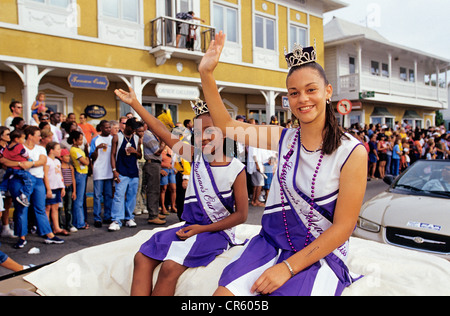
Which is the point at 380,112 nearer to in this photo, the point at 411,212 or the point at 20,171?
the point at 411,212

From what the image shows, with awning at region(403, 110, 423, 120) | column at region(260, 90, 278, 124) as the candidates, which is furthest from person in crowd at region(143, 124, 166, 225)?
awning at region(403, 110, 423, 120)

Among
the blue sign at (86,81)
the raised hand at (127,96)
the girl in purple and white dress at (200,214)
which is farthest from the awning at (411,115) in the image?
the raised hand at (127,96)

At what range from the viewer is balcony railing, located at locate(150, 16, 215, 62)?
538 inches

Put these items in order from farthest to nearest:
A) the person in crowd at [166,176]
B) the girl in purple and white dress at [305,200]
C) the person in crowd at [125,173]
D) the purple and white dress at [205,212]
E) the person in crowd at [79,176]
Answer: the person in crowd at [166,176] → the person in crowd at [125,173] → the person in crowd at [79,176] → the purple and white dress at [205,212] → the girl in purple and white dress at [305,200]

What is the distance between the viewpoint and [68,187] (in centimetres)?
665

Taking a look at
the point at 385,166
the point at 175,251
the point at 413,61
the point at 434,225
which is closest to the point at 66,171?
the point at 175,251

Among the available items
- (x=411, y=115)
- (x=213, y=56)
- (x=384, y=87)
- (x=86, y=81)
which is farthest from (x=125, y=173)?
(x=411, y=115)

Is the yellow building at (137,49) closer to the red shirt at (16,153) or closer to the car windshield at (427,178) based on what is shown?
the red shirt at (16,153)

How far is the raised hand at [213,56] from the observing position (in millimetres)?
2092

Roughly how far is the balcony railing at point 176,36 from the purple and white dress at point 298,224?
12.2 metres

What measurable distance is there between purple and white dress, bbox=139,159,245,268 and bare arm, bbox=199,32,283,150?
0.49 metres

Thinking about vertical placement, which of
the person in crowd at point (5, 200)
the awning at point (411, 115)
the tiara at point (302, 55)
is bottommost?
the person in crowd at point (5, 200)

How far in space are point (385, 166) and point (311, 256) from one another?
14.6 metres
